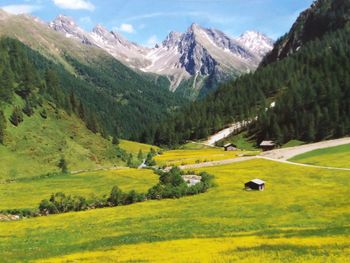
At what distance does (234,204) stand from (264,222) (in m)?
15.8

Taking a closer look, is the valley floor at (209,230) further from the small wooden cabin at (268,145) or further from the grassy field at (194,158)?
the small wooden cabin at (268,145)

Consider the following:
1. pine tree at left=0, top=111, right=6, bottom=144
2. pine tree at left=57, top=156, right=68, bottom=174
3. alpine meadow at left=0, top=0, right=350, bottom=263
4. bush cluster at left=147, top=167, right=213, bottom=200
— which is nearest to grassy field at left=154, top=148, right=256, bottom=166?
alpine meadow at left=0, top=0, right=350, bottom=263

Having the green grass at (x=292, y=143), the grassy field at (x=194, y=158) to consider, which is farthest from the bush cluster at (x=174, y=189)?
the green grass at (x=292, y=143)

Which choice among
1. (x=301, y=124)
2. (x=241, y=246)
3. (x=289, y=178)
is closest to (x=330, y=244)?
(x=241, y=246)

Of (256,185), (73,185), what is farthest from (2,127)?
(256,185)

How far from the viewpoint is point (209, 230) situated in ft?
168

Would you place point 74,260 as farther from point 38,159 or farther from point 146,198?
point 38,159

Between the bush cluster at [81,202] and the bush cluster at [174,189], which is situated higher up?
the bush cluster at [174,189]

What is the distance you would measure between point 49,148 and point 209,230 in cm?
9219

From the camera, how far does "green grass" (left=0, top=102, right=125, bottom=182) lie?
122875mm

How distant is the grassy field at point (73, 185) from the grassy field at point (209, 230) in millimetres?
16295

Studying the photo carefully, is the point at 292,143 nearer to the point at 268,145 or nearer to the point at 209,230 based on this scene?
the point at 268,145

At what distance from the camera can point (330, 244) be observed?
3869 centimetres

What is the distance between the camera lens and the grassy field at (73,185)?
3456 inches
